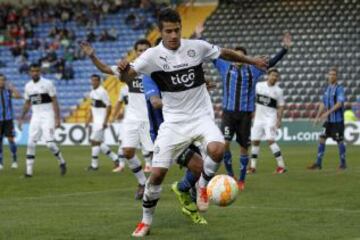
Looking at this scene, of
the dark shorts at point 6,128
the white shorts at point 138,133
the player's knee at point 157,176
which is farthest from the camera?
the dark shorts at point 6,128

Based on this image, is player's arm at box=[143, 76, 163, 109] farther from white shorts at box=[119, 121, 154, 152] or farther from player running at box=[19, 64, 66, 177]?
player running at box=[19, 64, 66, 177]

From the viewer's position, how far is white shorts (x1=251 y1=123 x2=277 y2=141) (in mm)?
22219

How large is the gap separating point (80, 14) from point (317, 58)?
14013 millimetres

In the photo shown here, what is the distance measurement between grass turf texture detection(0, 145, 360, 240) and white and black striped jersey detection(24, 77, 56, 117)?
1539 millimetres

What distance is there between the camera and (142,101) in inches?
633

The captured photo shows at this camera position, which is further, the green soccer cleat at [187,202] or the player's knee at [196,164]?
the green soccer cleat at [187,202]

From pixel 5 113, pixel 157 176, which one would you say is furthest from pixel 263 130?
pixel 157 176

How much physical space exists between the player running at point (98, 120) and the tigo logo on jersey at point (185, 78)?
43.7 ft

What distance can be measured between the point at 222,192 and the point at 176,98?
1.25m

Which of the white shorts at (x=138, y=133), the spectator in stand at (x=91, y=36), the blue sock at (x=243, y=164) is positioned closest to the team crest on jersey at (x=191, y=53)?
the white shorts at (x=138, y=133)

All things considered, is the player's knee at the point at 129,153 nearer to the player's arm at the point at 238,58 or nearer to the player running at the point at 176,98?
the player running at the point at 176,98

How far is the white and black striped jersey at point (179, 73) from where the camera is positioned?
1050 cm

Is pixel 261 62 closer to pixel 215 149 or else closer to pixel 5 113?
pixel 215 149

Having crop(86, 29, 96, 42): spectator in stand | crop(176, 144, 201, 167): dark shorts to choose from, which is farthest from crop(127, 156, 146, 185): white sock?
crop(86, 29, 96, 42): spectator in stand
